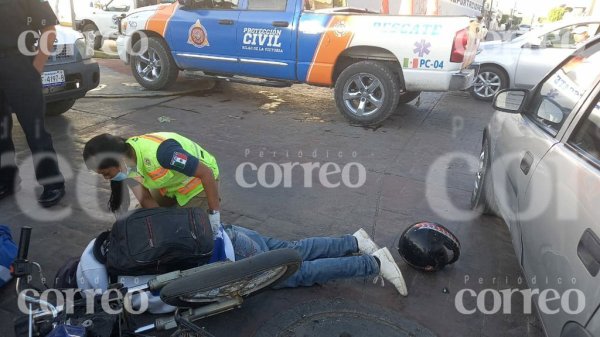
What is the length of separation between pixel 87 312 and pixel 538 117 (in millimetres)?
2587

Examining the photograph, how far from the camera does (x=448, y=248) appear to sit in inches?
113

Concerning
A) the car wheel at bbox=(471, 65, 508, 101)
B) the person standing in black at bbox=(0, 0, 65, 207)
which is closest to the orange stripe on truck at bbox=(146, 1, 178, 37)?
the person standing in black at bbox=(0, 0, 65, 207)

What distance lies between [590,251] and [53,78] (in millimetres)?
5141

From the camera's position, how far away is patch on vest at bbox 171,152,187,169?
248 cm

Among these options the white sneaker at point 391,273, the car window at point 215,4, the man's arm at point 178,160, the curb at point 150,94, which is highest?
the car window at point 215,4

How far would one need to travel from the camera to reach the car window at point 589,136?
73.3 inches

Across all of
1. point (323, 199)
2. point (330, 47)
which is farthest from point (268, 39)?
point (323, 199)

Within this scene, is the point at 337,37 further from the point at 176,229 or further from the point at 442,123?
the point at 176,229

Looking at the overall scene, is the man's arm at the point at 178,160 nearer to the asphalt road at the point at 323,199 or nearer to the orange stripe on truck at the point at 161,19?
the asphalt road at the point at 323,199

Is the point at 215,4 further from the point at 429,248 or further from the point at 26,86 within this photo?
the point at 429,248

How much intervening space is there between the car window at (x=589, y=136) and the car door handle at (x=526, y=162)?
27 centimetres

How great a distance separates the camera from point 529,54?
7789 mm

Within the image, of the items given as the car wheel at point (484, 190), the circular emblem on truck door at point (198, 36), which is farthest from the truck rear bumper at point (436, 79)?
the circular emblem on truck door at point (198, 36)

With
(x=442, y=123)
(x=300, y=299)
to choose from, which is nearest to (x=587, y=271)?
(x=300, y=299)
